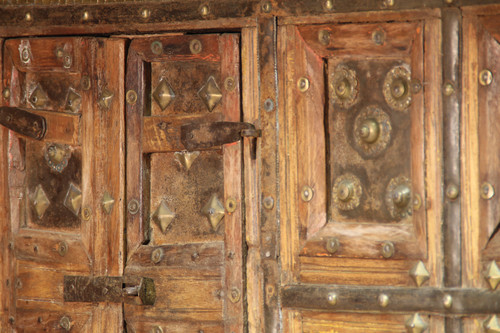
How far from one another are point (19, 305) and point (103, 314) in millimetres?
305

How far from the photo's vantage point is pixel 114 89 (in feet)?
6.78

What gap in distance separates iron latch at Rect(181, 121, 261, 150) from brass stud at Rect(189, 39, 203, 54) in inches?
8.2

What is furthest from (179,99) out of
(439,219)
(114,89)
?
(439,219)

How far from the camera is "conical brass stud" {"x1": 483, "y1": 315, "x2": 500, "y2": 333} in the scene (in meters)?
1.73

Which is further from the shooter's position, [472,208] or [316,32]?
[316,32]

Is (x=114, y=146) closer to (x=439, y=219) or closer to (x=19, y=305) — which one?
(x=19, y=305)

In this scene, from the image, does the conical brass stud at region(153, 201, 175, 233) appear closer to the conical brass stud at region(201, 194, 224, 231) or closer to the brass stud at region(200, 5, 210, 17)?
the conical brass stud at region(201, 194, 224, 231)

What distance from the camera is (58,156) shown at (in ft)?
7.02

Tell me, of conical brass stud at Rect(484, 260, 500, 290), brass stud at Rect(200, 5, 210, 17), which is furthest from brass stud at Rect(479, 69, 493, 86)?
brass stud at Rect(200, 5, 210, 17)

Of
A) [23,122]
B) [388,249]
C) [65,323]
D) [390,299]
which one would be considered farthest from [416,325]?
[23,122]

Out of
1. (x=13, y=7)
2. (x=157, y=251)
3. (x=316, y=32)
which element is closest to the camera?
(x=316, y=32)

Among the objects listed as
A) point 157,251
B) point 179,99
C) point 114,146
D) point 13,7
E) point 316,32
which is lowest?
point 157,251

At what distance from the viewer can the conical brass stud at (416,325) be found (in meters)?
1.78

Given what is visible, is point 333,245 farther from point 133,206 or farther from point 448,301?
point 133,206
